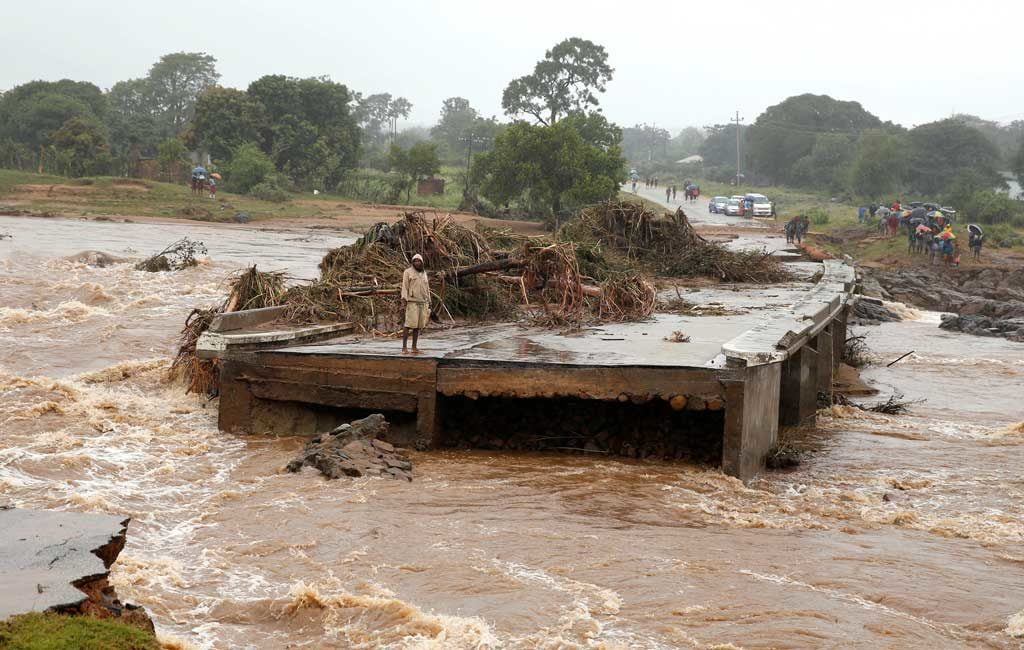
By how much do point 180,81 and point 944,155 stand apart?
57.0 meters

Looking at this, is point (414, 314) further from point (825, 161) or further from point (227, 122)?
point (825, 161)

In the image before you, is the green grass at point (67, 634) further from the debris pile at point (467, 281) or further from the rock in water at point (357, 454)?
the debris pile at point (467, 281)

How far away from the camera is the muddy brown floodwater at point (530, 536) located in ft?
19.2

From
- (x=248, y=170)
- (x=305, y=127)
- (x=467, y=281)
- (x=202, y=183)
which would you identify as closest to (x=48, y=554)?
(x=467, y=281)

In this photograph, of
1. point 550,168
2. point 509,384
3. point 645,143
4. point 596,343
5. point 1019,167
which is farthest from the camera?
point 645,143

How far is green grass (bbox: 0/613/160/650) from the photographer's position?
3.73 meters

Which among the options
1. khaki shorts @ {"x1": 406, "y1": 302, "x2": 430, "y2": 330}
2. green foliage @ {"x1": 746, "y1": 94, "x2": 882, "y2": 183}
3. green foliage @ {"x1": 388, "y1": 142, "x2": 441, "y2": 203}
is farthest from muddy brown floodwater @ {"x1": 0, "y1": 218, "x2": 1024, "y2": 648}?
green foliage @ {"x1": 746, "y1": 94, "x2": 882, "y2": 183}

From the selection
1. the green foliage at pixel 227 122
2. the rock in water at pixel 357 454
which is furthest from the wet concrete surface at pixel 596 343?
the green foliage at pixel 227 122

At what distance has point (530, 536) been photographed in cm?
739

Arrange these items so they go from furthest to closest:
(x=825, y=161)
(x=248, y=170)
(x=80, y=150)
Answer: (x=825, y=161)
(x=80, y=150)
(x=248, y=170)

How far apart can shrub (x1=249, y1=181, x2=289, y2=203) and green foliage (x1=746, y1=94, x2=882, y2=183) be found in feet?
143

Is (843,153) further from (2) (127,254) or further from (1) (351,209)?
(2) (127,254)

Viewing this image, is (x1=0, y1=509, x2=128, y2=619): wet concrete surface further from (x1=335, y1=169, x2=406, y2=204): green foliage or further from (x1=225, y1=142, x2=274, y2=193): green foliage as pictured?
(x1=335, y1=169, x2=406, y2=204): green foliage

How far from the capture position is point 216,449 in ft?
31.5
